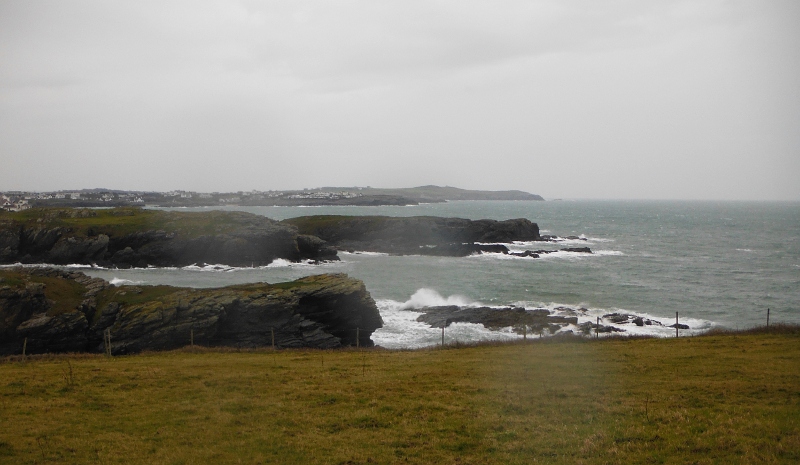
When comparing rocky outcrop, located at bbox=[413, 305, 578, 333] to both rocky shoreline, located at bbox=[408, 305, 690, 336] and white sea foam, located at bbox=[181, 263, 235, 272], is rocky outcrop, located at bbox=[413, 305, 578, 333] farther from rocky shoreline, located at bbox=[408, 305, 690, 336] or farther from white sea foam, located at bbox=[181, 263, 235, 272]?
white sea foam, located at bbox=[181, 263, 235, 272]

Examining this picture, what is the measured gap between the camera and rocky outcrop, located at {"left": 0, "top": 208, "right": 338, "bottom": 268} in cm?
8131

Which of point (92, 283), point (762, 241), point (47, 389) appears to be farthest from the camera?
point (762, 241)

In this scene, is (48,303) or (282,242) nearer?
(48,303)

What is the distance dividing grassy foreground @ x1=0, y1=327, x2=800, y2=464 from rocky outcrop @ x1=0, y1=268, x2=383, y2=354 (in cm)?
1350

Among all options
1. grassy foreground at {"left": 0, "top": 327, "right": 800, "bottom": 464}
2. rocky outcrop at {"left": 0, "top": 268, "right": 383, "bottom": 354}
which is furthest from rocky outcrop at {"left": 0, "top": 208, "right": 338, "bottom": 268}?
grassy foreground at {"left": 0, "top": 327, "right": 800, "bottom": 464}

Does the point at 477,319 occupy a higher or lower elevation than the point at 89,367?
lower

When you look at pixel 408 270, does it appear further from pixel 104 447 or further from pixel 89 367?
pixel 104 447

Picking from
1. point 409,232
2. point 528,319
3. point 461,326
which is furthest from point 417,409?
point 409,232

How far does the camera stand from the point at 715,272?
245ft

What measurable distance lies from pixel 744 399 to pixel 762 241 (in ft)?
406

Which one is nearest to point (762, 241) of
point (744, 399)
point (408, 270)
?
point (408, 270)

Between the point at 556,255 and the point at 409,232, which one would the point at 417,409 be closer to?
the point at 556,255

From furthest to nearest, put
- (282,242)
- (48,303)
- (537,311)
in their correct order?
(282,242)
(537,311)
(48,303)

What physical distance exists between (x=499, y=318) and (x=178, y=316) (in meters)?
26.6
